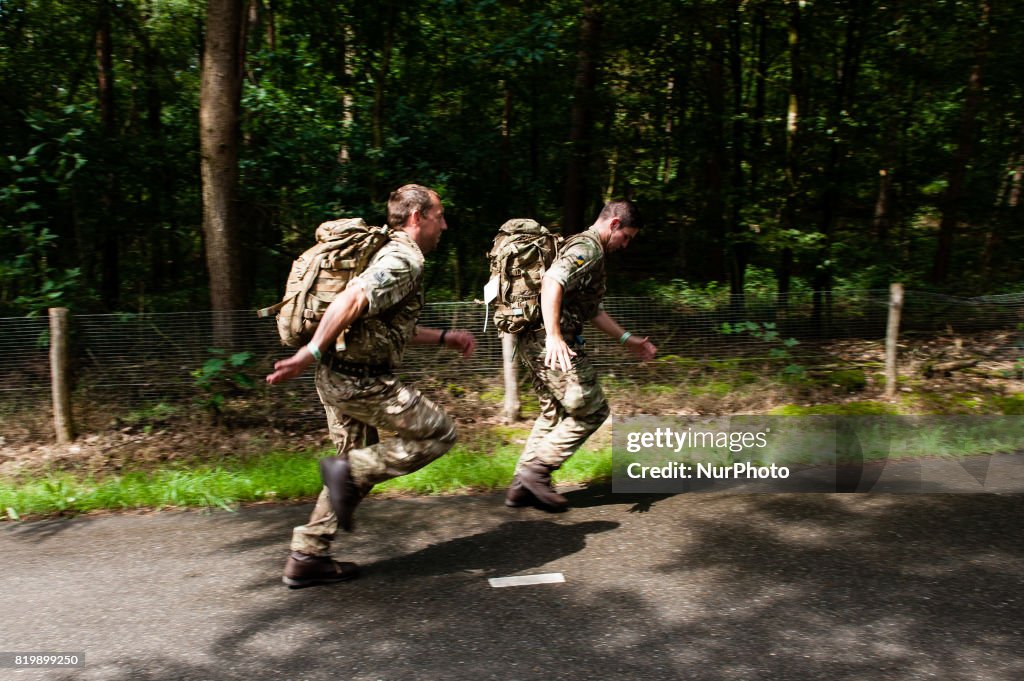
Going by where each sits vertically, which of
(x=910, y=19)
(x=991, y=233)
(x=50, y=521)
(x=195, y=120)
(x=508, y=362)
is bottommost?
(x=50, y=521)

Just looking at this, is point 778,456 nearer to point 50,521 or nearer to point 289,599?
point 289,599

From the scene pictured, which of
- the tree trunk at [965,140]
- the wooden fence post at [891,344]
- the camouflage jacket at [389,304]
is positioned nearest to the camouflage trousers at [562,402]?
the camouflage jacket at [389,304]

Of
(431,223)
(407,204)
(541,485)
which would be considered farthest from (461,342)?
(541,485)

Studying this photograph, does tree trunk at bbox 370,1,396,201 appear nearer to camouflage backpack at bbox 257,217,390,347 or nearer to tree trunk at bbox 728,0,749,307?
tree trunk at bbox 728,0,749,307

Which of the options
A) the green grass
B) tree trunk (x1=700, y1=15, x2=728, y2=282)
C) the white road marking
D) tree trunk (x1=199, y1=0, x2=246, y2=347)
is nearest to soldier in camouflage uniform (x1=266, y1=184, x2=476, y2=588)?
the white road marking

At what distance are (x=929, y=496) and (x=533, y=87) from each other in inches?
279

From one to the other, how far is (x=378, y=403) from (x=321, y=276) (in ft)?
2.25

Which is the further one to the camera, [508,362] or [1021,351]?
[1021,351]

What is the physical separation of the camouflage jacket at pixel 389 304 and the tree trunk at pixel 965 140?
29.0 feet

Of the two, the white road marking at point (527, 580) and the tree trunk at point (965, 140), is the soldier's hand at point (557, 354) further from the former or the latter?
the tree trunk at point (965, 140)

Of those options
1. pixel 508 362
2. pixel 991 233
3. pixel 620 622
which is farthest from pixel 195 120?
pixel 991 233

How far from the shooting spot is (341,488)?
4.05 meters

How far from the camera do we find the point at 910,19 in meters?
9.86

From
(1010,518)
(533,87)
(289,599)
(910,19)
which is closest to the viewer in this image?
(289,599)
